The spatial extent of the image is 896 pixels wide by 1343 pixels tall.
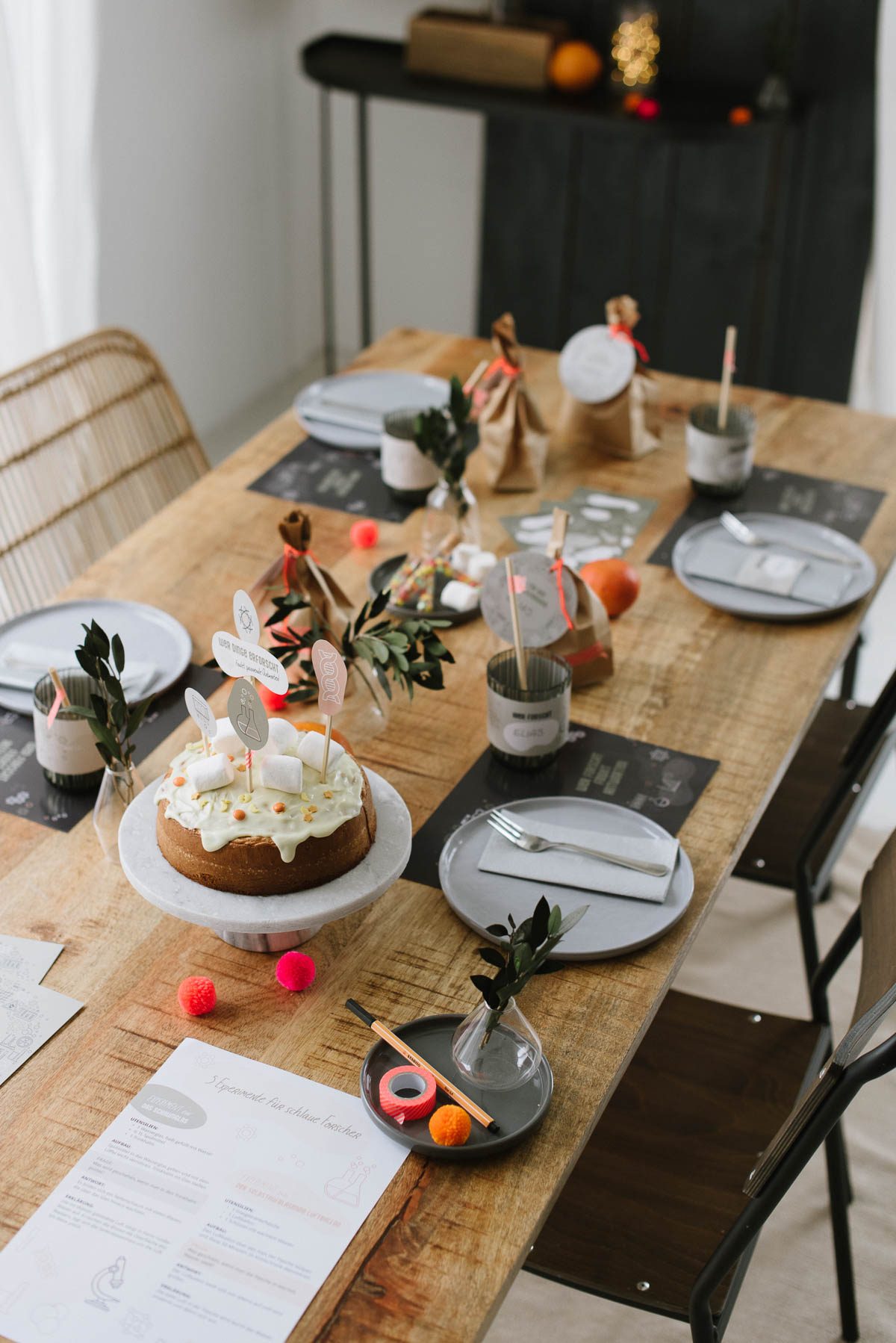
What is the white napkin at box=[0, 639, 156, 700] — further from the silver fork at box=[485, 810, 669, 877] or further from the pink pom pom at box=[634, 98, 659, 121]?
the pink pom pom at box=[634, 98, 659, 121]

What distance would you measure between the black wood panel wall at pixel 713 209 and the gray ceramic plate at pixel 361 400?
1296 millimetres

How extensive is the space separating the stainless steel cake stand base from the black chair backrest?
457 millimetres

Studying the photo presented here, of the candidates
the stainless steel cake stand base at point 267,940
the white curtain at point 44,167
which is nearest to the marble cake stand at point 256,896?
the stainless steel cake stand base at point 267,940

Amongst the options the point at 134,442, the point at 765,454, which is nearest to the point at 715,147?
the point at 765,454

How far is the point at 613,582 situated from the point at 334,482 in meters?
0.55

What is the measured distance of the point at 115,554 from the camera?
6.42 ft

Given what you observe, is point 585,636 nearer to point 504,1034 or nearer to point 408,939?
point 408,939

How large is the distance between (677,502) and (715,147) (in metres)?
1.92

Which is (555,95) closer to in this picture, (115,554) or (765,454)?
(765,454)

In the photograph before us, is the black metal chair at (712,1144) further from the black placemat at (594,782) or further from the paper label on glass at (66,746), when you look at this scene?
the paper label on glass at (66,746)

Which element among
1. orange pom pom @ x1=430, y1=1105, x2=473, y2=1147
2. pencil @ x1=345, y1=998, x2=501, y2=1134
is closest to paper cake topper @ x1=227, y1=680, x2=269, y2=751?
pencil @ x1=345, y1=998, x2=501, y2=1134

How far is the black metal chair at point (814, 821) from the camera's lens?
6.20 feet

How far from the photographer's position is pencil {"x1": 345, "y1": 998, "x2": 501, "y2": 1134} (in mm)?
1139

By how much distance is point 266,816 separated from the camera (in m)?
1.25
